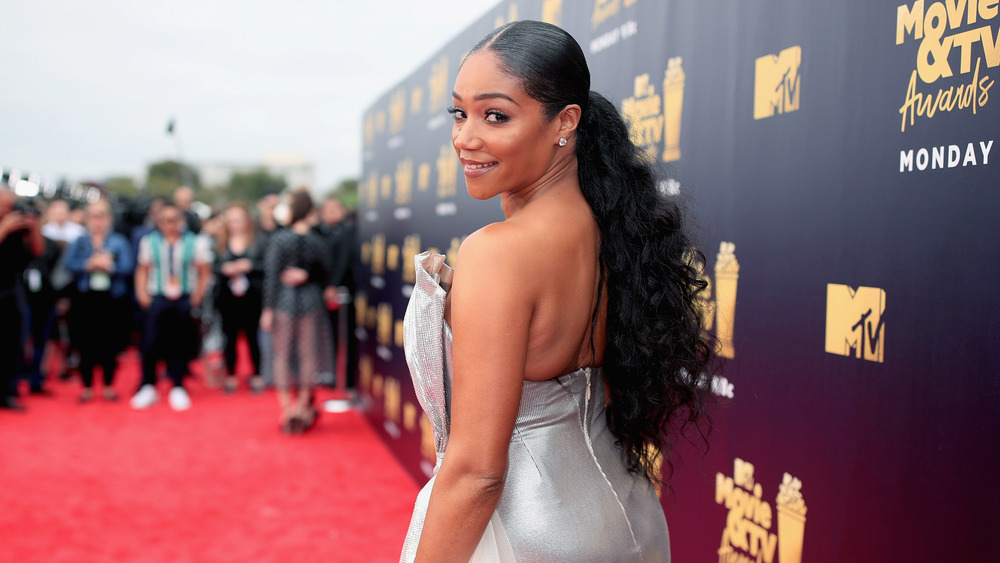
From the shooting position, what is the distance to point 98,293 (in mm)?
6617

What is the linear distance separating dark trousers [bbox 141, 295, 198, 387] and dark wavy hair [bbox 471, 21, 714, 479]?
6.17m

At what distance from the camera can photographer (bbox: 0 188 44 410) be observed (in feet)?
19.4

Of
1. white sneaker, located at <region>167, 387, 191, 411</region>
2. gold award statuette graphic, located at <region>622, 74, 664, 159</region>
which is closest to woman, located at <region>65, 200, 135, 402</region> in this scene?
white sneaker, located at <region>167, 387, 191, 411</region>

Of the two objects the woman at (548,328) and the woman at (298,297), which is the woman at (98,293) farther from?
the woman at (548,328)

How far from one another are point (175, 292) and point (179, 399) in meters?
0.94

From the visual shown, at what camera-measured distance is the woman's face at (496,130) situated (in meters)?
1.15

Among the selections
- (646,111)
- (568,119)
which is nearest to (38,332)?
(646,111)

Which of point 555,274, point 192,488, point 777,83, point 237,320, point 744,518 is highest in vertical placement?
point 777,83

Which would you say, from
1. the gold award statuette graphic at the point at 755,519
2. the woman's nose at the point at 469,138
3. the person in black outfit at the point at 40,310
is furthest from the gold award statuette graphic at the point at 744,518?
the person in black outfit at the point at 40,310

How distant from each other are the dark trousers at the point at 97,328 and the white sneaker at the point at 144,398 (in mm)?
400

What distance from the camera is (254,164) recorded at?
83562 millimetres

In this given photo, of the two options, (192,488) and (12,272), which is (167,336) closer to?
(12,272)

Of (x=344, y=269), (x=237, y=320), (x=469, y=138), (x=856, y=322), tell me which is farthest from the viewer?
(x=237, y=320)

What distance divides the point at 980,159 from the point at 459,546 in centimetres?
111
